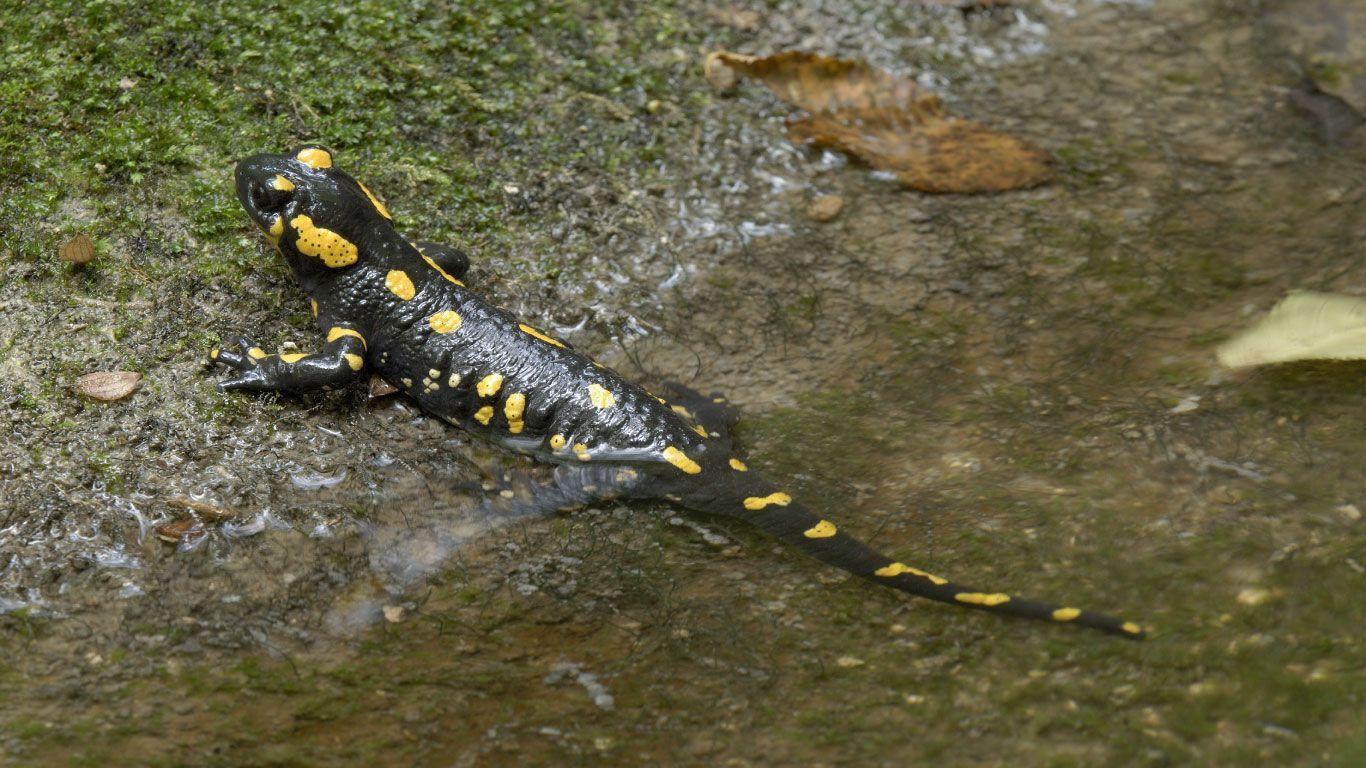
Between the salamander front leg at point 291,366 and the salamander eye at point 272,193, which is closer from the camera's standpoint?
the salamander front leg at point 291,366

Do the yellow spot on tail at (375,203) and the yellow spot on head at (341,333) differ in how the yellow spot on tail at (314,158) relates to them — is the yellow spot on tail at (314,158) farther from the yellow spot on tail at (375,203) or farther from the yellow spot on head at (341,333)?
the yellow spot on head at (341,333)

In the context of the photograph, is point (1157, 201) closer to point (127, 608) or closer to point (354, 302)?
point (354, 302)

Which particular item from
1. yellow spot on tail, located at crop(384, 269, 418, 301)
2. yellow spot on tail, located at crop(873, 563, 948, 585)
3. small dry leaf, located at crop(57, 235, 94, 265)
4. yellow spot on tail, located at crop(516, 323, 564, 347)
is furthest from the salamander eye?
yellow spot on tail, located at crop(873, 563, 948, 585)

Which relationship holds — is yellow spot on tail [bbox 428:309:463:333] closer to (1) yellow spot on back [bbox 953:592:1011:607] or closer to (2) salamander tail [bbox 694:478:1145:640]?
(2) salamander tail [bbox 694:478:1145:640]

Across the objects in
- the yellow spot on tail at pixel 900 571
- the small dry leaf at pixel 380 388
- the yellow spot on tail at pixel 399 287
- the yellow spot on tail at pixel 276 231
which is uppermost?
the yellow spot on tail at pixel 276 231

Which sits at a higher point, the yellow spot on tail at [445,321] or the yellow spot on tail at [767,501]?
the yellow spot on tail at [445,321]

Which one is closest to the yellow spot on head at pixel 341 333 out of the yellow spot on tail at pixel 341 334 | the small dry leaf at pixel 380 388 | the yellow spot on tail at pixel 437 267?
the yellow spot on tail at pixel 341 334

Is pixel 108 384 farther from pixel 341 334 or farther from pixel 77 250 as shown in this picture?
pixel 341 334

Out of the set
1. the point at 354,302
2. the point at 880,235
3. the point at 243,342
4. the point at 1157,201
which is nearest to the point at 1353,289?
the point at 1157,201
